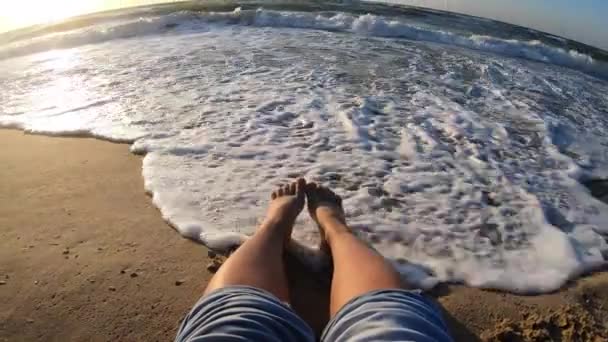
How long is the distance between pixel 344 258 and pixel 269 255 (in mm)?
315

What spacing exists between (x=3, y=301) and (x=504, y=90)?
5098 millimetres

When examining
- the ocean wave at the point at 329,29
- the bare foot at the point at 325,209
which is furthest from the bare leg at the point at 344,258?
the ocean wave at the point at 329,29

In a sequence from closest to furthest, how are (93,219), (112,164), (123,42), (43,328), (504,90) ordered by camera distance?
(43,328), (93,219), (112,164), (504,90), (123,42)

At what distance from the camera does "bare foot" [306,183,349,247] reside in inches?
96.4

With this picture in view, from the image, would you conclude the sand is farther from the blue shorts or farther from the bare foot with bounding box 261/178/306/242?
the blue shorts

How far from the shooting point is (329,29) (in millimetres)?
8469

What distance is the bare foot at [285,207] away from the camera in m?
2.43

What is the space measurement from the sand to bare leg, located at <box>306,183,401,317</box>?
0.21 m

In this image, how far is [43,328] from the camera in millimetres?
2002

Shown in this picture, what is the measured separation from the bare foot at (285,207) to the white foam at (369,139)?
0.14 meters

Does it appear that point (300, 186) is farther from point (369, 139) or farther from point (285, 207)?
point (369, 139)

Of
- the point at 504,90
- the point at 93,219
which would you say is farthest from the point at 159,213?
the point at 504,90

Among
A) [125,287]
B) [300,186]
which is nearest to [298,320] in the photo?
[125,287]

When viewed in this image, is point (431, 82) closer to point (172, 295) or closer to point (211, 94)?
point (211, 94)
